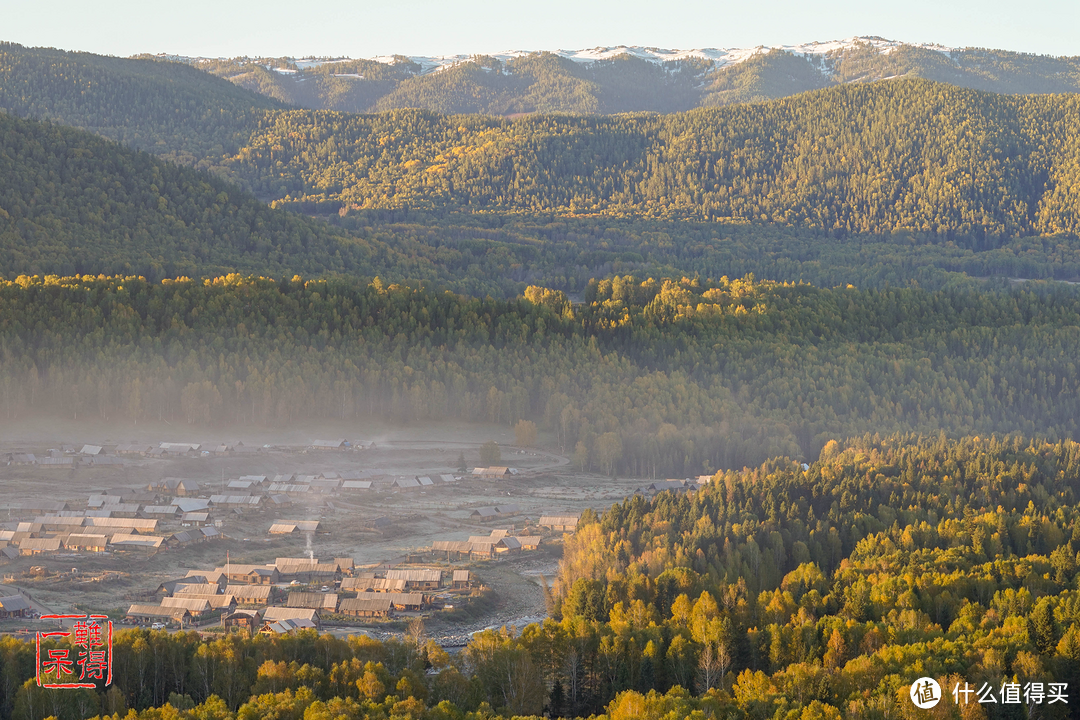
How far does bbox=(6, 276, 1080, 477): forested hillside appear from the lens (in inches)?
4919

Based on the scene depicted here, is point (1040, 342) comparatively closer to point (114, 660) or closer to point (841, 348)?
point (841, 348)

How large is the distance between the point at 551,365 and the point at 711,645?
79.4 meters

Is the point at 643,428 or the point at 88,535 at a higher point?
the point at 643,428

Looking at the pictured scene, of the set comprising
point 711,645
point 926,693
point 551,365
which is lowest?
point 551,365

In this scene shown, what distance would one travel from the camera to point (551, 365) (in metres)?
141

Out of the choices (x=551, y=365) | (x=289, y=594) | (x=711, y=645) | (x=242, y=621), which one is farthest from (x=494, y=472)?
(x=711, y=645)

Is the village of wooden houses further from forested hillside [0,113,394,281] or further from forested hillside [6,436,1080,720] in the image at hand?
forested hillside [0,113,394,281]

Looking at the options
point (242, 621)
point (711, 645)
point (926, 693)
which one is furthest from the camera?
point (242, 621)

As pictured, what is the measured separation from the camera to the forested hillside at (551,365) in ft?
410

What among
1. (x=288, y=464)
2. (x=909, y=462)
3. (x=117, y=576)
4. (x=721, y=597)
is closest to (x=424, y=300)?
(x=288, y=464)

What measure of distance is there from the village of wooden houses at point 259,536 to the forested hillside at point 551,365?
32.4 ft

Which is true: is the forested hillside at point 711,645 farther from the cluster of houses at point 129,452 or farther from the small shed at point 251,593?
the cluster of houses at point 129,452

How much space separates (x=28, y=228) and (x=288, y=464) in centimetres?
7678

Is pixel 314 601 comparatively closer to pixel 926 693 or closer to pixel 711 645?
pixel 711 645
